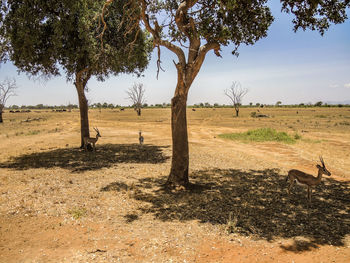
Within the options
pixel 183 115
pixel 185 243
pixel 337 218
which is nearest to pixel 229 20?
pixel 183 115

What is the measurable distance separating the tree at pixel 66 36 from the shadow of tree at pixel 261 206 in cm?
794

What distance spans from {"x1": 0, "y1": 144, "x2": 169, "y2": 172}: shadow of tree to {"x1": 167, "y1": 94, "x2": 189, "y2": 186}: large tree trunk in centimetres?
509

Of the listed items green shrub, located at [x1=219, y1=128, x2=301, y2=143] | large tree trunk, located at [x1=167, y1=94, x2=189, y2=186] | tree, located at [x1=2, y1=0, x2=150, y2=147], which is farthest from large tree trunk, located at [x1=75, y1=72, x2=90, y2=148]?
green shrub, located at [x1=219, y1=128, x2=301, y2=143]

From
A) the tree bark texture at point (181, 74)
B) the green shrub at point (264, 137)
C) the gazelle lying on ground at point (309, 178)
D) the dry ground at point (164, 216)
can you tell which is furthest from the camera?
the green shrub at point (264, 137)

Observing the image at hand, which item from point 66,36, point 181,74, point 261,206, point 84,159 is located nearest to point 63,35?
point 66,36

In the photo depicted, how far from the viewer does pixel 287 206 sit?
26.0 feet

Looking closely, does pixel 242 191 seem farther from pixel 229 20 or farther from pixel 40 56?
pixel 40 56

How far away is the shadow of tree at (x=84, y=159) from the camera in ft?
44.3

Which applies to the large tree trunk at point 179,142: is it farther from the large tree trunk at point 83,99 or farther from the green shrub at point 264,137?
the green shrub at point 264,137

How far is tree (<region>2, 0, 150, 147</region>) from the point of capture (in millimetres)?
13461

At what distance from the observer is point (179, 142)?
9445 millimetres

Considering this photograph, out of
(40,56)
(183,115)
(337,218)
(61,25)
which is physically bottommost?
(337,218)

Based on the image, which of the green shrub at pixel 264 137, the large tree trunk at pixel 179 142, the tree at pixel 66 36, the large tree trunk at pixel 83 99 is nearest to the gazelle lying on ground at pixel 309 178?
the large tree trunk at pixel 179 142

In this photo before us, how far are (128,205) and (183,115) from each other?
3.74 metres
